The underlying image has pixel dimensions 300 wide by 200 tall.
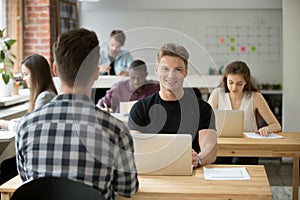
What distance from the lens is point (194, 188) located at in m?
2.23

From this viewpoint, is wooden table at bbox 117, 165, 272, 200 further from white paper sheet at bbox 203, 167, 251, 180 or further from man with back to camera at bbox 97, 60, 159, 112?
man with back to camera at bbox 97, 60, 159, 112

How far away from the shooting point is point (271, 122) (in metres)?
3.95

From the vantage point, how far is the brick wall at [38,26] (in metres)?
5.81

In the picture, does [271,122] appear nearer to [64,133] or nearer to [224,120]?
[224,120]

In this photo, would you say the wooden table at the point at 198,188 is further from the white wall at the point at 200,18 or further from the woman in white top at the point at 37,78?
the white wall at the point at 200,18

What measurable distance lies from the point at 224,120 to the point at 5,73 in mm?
2254

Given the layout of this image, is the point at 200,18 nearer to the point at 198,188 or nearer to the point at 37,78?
the point at 37,78

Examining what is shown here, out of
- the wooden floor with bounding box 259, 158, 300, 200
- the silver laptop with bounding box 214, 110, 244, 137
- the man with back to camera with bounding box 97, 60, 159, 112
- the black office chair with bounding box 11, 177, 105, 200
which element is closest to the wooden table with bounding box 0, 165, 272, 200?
the black office chair with bounding box 11, 177, 105, 200

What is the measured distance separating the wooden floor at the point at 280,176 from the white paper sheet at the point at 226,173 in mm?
1965

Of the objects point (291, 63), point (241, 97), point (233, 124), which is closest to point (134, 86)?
point (233, 124)

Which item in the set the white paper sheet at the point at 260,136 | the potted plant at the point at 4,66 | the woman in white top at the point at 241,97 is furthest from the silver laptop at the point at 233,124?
the potted plant at the point at 4,66

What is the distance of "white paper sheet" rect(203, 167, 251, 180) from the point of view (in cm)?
238

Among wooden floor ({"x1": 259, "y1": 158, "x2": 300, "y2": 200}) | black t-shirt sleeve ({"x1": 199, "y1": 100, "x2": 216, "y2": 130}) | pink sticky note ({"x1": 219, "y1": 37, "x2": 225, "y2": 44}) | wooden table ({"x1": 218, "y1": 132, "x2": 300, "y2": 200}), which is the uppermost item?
pink sticky note ({"x1": 219, "y1": 37, "x2": 225, "y2": 44})

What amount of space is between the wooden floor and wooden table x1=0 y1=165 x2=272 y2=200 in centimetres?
217
